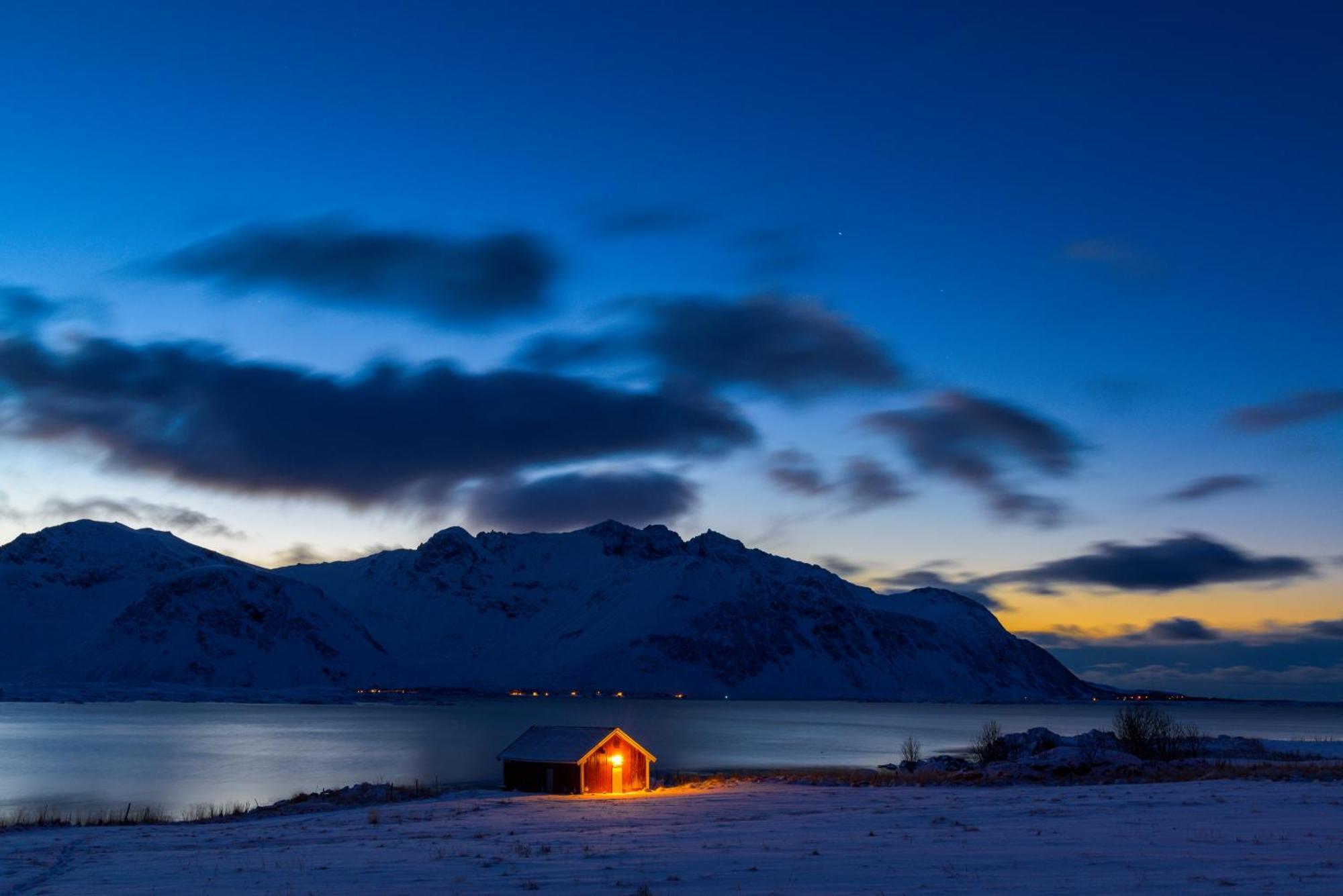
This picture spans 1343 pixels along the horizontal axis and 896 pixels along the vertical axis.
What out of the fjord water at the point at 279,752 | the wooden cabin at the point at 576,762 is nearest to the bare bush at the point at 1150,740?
the fjord water at the point at 279,752

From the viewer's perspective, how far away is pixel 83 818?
60344 millimetres

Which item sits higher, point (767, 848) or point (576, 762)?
point (767, 848)

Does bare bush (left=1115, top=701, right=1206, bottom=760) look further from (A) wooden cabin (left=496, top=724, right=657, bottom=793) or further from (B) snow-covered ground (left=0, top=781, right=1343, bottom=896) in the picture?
(A) wooden cabin (left=496, top=724, right=657, bottom=793)

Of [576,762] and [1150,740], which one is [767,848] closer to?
[576,762]

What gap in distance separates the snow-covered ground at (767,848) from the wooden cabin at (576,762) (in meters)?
7.57

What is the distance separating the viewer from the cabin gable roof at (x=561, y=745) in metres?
56.1

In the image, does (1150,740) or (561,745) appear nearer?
(561,745)

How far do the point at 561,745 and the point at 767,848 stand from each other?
29.8 m

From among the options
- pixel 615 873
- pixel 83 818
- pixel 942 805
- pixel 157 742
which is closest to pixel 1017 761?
pixel 942 805

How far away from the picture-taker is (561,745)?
189 ft

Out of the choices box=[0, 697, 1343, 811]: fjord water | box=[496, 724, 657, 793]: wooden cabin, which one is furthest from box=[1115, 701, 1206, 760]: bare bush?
box=[496, 724, 657, 793]: wooden cabin

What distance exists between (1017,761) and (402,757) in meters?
70.0

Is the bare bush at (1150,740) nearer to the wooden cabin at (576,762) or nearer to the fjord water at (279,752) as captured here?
the fjord water at (279,752)

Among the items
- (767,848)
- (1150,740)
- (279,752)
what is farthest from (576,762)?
(279,752)
